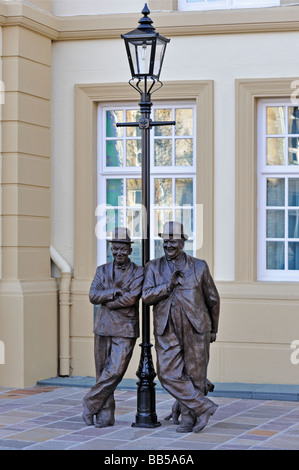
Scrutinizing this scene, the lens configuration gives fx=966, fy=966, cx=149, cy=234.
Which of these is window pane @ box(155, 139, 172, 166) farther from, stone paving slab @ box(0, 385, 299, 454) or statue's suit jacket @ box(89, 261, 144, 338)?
statue's suit jacket @ box(89, 261, 144, 338)

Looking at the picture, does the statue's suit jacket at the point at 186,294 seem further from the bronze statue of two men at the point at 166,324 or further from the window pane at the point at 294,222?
the window pane at the point at 294,222

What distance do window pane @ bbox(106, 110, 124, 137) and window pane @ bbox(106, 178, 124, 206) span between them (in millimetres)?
559

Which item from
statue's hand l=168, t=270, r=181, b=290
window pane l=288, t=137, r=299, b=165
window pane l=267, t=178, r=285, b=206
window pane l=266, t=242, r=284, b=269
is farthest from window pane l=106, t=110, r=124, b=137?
statue's hand l=168, t=270, r=181, b=290

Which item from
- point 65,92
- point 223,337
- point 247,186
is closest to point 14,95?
point 65,92

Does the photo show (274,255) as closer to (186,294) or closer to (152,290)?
(186,294)

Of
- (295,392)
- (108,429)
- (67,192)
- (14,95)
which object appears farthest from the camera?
(67,192)

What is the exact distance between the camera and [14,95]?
10.9 m

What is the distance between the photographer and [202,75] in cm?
1120

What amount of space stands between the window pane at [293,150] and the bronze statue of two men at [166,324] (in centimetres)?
311

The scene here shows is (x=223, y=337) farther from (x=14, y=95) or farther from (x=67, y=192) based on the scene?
(x=14, y=95)

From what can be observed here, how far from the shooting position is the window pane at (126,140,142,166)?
38.4ft

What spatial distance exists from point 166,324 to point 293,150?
3620 mm

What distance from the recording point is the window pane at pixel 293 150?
36.5ft

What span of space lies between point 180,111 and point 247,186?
1.28 metres
